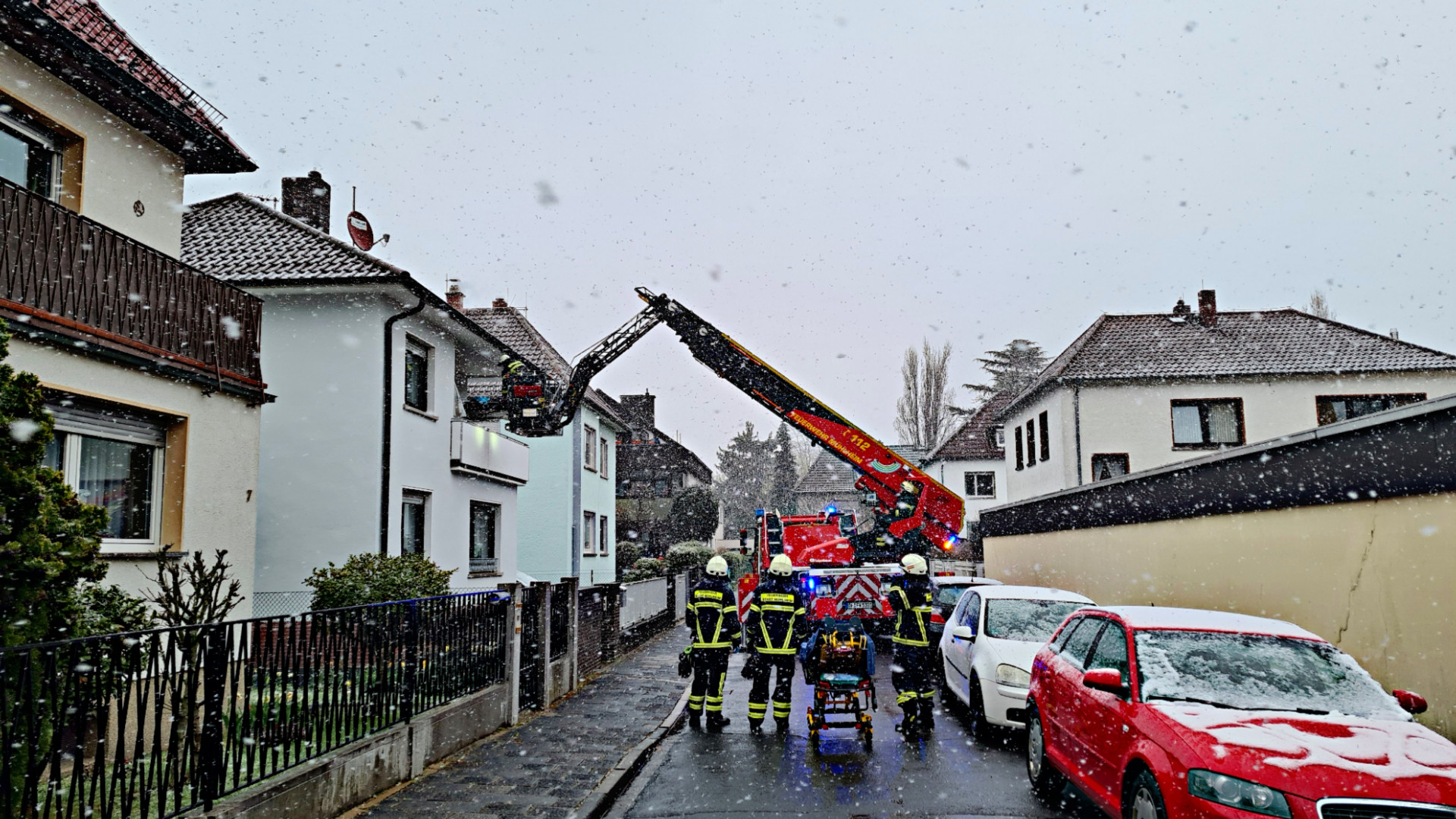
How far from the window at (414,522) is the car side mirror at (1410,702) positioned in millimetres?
13702

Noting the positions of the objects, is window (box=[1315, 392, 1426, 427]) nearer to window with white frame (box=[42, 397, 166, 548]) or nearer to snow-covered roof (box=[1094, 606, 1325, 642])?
snow-covered roof (box=[1094, 606, 1325, 642])

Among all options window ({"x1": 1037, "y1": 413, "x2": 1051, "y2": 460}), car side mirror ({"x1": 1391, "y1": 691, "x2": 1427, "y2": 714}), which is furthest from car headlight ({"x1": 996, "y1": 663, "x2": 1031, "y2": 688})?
window ({"x1": 1037, "y1": 413, "x2": 1051, "y2": 460})

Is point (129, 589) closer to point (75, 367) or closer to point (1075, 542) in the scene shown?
point (75, 367)

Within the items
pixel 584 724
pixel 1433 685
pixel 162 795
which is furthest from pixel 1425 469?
pixel 162 795

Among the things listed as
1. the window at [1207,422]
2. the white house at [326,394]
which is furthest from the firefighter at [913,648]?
the window at [1207,422]

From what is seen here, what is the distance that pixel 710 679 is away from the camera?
408 inches

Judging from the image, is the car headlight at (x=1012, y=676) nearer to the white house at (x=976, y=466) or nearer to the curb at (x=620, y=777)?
the curb at (x=620, y=777)

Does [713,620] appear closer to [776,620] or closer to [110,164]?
[776,620]

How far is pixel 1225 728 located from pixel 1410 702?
4.57ft

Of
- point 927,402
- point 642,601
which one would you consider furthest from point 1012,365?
point 642,601

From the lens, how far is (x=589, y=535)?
102ft

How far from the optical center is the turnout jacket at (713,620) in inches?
402

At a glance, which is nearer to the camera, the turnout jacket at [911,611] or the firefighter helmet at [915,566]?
the turnout jacket at [911,611]

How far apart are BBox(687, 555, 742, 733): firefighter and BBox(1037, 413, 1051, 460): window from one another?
22.9m
